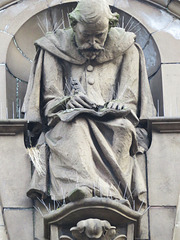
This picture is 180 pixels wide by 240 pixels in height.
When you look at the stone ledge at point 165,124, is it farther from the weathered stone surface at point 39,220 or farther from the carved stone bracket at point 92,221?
the weathered stone surface at point 39,220

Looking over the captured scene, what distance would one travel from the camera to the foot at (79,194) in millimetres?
12352

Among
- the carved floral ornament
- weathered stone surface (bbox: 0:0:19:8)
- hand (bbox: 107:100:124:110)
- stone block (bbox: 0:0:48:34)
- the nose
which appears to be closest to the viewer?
the carved floral ornament

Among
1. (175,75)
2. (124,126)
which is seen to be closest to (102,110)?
(124,126)

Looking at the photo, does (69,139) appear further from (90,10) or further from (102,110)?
(90,10)

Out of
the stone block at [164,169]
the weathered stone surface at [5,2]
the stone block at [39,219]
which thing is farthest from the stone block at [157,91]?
the stone block at [39,219]

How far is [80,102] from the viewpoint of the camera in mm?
13062

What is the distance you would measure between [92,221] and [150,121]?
1418 millimetres

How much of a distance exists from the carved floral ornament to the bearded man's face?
184 centimetres

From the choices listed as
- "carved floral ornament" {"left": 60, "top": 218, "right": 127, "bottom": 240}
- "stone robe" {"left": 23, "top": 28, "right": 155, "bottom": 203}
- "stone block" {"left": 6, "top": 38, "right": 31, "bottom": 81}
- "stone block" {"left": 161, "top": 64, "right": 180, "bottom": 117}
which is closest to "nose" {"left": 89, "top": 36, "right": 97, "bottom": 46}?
"stone robe" {"left": 23, "top": 28, "right": 155, "bottom": 203}

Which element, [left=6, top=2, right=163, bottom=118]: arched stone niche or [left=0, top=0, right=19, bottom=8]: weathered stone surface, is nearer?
[left=6, top=2, right=163, bottom=118]: arched stone niche

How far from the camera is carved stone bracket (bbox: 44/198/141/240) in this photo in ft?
40.5

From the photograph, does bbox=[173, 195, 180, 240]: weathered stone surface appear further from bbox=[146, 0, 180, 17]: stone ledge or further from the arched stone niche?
bbox=[146, 0, 180, 17]: stone ledge

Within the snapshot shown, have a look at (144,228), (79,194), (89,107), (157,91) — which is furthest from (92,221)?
(157,91)

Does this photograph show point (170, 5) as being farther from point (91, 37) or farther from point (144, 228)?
point (144, 228)
